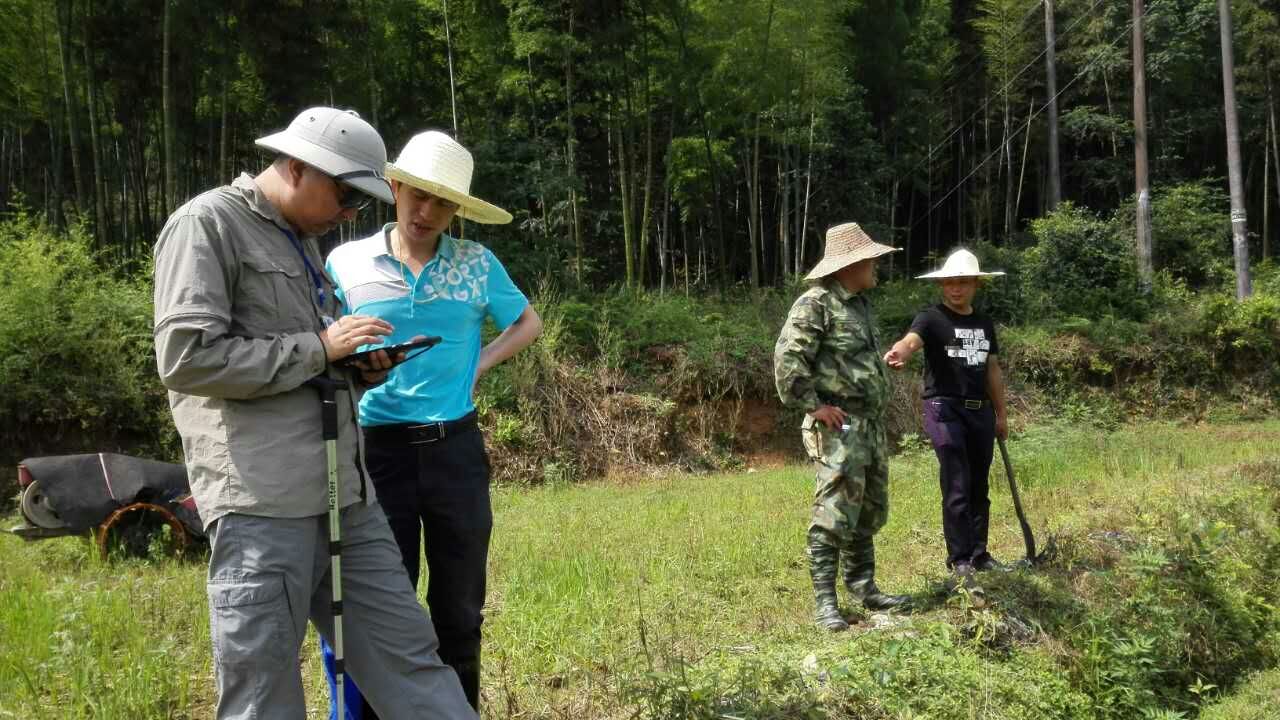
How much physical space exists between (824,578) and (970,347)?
5.41 feet

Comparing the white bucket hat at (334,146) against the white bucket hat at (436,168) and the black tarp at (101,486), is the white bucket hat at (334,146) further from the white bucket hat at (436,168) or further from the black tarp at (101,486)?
the black tarp at (101,486)

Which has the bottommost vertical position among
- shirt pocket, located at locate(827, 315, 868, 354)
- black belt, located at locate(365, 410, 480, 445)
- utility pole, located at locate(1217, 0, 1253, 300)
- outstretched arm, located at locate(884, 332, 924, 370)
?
black belt, located at locate(365, 410, 480, 445)

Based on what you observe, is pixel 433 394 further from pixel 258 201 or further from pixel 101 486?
pixel 101 486

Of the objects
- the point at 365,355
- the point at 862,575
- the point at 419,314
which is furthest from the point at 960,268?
the point at 365,355

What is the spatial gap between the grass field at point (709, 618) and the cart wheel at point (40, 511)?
12.0 inches

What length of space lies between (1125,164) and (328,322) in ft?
101

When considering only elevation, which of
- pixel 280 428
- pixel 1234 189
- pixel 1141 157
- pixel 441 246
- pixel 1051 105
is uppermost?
pixel 1051 105

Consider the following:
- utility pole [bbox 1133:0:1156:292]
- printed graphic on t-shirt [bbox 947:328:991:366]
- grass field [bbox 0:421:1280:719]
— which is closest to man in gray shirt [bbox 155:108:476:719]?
grass field [bbox 0:421:1280:719]

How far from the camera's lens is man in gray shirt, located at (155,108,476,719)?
1987 millimetres

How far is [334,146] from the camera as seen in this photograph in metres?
2.17

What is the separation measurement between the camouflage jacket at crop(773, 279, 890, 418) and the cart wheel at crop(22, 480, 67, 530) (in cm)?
497

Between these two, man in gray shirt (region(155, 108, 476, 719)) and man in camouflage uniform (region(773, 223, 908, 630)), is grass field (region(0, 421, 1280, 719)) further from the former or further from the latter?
man in gray shirt (region(155, 108, 476, 719))

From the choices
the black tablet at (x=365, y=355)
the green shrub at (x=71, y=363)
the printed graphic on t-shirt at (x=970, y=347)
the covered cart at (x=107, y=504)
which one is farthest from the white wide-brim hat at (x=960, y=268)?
the green shrub at (x=71, y=363)

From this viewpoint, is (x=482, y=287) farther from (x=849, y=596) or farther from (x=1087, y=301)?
(x=1087, y=301)
